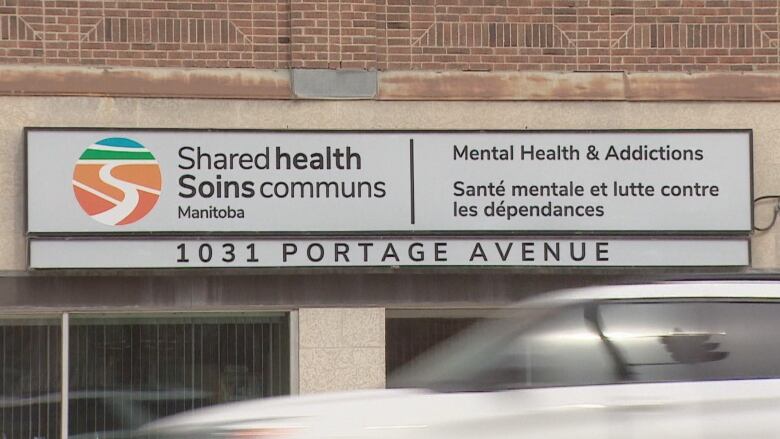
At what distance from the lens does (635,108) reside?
13680 millimetres

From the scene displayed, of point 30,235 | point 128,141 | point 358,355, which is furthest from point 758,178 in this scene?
point 30,235

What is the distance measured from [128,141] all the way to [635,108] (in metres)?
5.02

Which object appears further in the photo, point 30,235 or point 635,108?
point 635,108

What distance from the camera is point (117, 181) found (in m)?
12.9

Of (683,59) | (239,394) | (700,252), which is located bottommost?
(239,394)

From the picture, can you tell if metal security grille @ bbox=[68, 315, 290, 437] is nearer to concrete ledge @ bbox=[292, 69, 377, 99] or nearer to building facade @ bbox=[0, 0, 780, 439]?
building facade @ bbox=[0, 0, 780, 439]

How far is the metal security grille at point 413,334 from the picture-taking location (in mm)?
13484

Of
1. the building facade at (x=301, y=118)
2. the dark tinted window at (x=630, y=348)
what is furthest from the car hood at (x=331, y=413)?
the building facade at (x=301, y=118)

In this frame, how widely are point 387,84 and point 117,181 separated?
2793mm

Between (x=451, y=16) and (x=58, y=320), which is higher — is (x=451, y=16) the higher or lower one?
the higher one

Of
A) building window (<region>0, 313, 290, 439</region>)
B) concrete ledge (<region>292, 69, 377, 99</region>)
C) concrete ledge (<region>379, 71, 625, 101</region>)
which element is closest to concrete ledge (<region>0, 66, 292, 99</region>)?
concrete ledge (<region>292, 69, 377, 99</region>)

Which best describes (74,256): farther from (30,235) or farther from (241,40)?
(241,40)

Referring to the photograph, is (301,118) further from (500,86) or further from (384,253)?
(500,86)

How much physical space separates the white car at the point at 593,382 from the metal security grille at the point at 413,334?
21.9 ft
